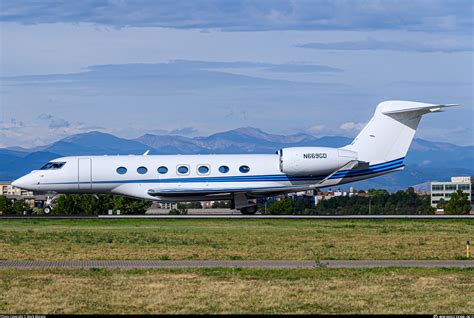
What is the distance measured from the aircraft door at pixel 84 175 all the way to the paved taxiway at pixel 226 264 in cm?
2751

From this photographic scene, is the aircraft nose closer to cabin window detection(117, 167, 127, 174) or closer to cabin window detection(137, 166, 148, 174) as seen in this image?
cabin window detection(117, 167, 127, 174)

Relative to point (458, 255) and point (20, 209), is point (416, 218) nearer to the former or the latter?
point (458, 255)

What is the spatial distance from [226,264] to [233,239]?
9.08 meters

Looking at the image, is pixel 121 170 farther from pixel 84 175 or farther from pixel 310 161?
pixel 310 161

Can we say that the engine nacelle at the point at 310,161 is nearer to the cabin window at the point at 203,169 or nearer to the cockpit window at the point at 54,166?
the cabin window at the point at 203,169

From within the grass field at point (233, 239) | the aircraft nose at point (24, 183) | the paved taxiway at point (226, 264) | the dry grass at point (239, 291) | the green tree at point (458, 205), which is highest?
the aircraft nose at point (24, 183)

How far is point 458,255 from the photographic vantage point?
2941 centimetres

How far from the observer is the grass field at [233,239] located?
29.4 m

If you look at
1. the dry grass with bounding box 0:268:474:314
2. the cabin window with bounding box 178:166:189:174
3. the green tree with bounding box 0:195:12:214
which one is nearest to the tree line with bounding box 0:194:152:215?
the green tree with bounding box 0:195:12:214

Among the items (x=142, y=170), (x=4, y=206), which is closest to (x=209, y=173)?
(x=142, y=170)

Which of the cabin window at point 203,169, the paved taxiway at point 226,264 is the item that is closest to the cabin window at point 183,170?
the cabin window at point 203,169

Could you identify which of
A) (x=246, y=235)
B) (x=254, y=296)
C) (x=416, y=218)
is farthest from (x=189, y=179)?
(x=254, y=296)

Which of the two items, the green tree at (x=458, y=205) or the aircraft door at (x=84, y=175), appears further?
the green tree at (x=458, y=205)

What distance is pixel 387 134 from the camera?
56.2 meters
